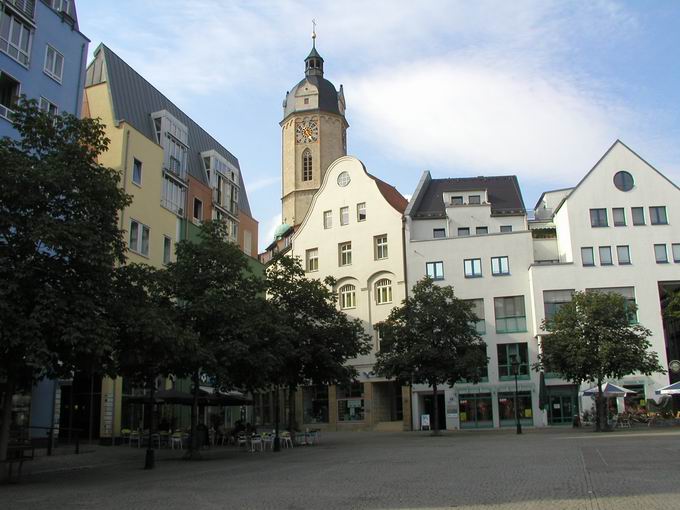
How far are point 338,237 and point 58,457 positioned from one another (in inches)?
1383

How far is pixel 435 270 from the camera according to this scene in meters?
52.6

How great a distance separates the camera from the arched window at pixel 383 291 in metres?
54.9

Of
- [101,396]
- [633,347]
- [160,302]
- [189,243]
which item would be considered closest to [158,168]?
[101,396]

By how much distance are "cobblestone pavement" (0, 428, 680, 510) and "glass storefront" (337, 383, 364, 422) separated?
2997 cm

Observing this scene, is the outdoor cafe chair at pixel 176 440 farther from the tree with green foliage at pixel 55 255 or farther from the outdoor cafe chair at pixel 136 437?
the tree with green foliage at pixel 55 255

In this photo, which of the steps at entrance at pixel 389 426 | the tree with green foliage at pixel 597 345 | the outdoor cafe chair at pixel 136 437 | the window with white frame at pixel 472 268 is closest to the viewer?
the outdoor cafe chair at pixel 136 437

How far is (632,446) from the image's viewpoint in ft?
77.3

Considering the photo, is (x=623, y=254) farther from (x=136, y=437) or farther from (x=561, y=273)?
(x=136, y=437)

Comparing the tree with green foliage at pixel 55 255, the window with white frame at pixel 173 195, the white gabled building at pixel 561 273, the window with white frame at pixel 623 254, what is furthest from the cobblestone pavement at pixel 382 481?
the window with white frame at pixel 623 254

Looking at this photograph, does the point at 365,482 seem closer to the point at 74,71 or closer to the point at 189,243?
the point at 189,243

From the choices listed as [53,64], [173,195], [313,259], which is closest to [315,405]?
[313,259]

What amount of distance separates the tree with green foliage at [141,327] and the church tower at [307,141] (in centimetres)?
6441

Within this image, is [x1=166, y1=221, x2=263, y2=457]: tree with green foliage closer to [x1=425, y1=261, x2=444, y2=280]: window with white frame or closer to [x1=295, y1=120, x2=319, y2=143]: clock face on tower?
[x1=425, y1=261, x2=444, y2=280]: window with white frame

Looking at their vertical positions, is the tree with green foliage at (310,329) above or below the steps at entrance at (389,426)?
above
